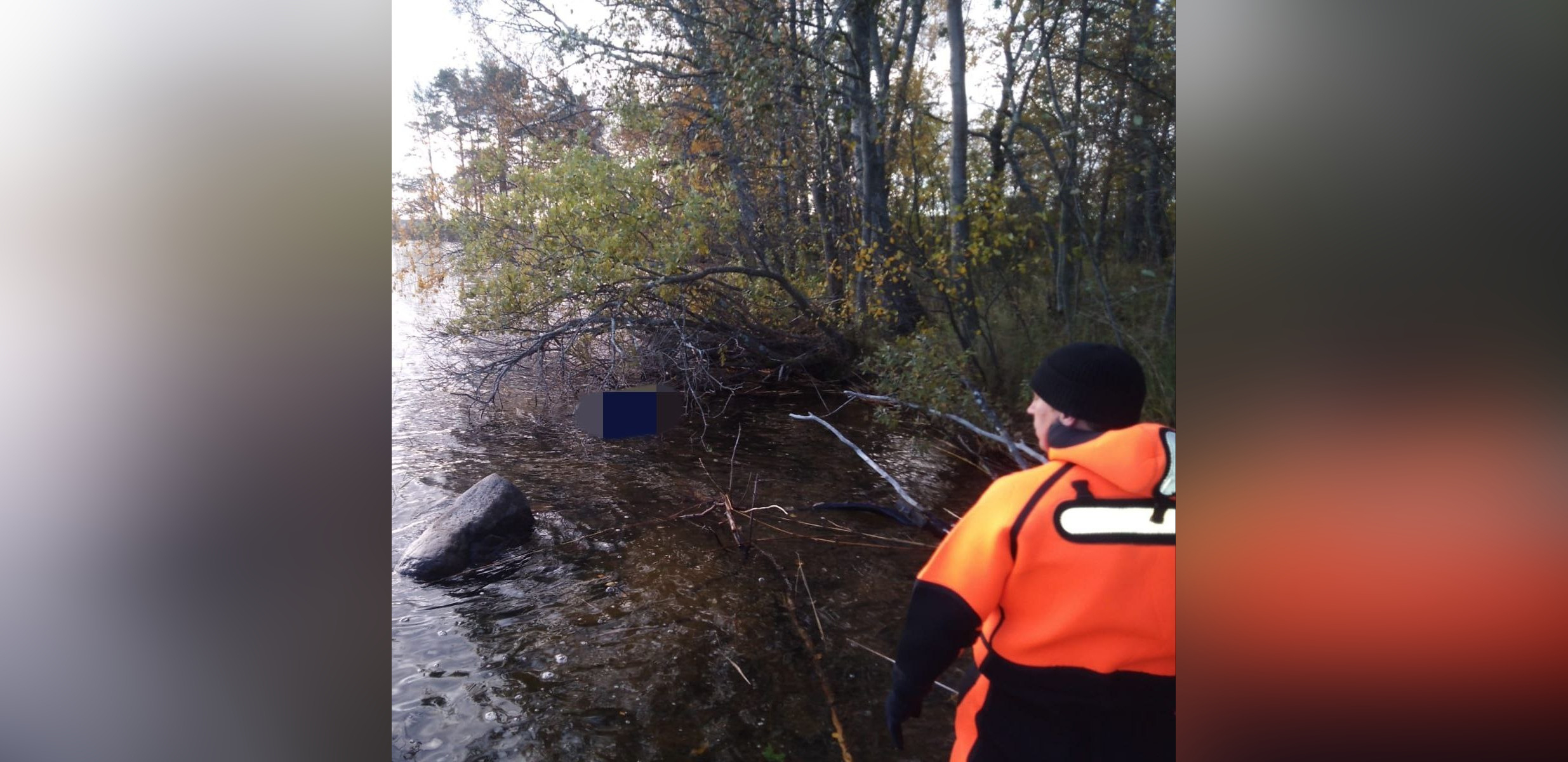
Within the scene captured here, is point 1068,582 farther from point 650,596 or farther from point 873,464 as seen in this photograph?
point 650,596

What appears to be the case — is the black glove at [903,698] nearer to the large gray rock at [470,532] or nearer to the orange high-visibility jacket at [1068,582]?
the orange high-visibility jacket at [1068,582]

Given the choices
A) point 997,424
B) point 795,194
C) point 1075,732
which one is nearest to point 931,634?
point 1075,732

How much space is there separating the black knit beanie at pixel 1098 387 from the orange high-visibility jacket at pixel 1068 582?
0.12 ft

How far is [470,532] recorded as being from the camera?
255 centimetres

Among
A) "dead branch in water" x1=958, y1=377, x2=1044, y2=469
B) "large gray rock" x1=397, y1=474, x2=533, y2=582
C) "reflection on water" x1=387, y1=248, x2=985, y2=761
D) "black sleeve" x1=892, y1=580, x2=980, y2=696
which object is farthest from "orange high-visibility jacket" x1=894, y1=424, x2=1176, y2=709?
"large gray rock" x1=397, y1=474, x2=533, y2=582

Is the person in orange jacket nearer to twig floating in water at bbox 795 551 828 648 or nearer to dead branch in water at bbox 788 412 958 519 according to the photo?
dead branch in water at bbox 788 412 958 519

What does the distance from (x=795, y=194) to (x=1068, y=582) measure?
1.95 metres

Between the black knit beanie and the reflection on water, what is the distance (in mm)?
903

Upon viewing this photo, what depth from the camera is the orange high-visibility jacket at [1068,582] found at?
1.12m

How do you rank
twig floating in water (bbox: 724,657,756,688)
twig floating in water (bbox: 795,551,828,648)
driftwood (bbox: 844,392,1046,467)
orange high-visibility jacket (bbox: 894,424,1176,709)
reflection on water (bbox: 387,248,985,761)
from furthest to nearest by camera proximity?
twig floating in water (bbox: 795,551,828,648), twig floating in water (bbox: 724,657,756,688), reflection on water (bbox: 387,248,985,761), driftwood (bbox: 844,392,1046,467), orange high-visibility jacket (bbox: 894,424,1176,709)

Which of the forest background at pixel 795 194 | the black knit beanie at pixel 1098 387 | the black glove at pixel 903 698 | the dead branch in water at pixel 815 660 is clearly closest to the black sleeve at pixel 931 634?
the black glove at pixel 903 698

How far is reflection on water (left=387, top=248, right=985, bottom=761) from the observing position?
221 centimetres
